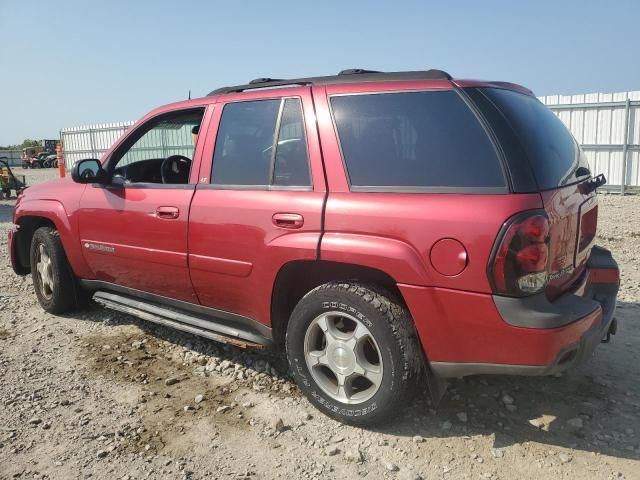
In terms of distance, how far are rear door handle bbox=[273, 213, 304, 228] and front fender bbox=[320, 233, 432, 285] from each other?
188 millimetres

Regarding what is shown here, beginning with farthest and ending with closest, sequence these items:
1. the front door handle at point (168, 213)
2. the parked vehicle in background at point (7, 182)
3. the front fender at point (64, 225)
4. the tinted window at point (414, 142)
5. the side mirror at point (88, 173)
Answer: the parked vehicle in background at point (7, 182) → the front fender at point (64, 225) → the side mirror at point (88, 173) → the front door handle at point (168, 213) → the tinted window at point (414, 142)

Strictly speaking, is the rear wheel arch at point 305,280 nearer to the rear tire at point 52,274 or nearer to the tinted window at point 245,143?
the tinted window at point 245,143

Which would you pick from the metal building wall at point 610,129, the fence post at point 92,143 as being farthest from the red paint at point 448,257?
the fence post at point 92,143

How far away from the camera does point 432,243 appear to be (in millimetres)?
2453

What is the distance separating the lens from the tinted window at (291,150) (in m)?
3.01

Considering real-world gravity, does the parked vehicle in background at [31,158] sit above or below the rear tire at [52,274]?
above

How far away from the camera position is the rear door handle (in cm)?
288

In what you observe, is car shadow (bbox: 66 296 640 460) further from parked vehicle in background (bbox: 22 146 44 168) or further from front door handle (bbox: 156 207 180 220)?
parked vehicle in background (bbox: 22 146 44 168)

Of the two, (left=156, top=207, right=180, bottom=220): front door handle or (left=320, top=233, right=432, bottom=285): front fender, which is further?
(left=156, top=207, right=180, bottom=220): front door handle

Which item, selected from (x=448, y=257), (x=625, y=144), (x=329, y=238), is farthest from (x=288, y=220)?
(x=625, y=144)

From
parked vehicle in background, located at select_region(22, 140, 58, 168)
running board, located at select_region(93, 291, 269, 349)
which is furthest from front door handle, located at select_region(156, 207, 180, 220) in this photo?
parked vehicle in background, located at select_region(22, 140, 58, 168)

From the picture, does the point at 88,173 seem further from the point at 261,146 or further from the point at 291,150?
the point at 291,150

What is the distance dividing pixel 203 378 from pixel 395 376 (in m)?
1.48

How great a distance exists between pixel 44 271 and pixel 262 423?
9.76 feet
